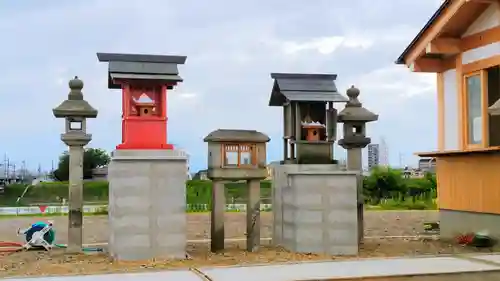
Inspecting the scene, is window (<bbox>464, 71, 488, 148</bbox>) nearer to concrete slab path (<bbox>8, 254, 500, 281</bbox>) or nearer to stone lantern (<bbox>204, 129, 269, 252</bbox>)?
concrete slab path (<bbox>8, 254, 500, 281</bbox>)

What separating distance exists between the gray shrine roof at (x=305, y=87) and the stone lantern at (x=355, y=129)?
0.80 metres

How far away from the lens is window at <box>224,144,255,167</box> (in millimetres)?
10820

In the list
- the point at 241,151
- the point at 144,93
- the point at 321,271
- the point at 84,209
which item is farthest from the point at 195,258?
the point at 84,209

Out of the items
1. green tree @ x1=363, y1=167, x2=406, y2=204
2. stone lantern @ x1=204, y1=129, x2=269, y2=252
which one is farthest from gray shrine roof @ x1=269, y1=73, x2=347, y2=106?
green tree @ x1=363, y1=167, x2=406, y2=204

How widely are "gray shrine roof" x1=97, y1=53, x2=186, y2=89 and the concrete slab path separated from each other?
3953 mm

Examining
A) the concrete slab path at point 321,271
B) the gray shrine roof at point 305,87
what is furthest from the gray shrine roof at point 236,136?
the concrete slab path at point 321,271

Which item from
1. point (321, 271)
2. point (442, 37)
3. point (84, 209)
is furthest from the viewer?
point (84, 209)

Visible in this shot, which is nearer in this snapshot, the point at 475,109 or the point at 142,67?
the point at 142,67

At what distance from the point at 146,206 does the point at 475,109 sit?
7.20m

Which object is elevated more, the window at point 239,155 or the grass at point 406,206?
the window at point 239,155

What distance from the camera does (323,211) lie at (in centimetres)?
1072

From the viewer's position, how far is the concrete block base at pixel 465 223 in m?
11.7

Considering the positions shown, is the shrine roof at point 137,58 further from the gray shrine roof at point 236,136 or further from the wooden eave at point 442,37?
the wooden eave at point 442,37

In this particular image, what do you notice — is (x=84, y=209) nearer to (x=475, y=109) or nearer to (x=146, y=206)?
(x=146, y=206)
